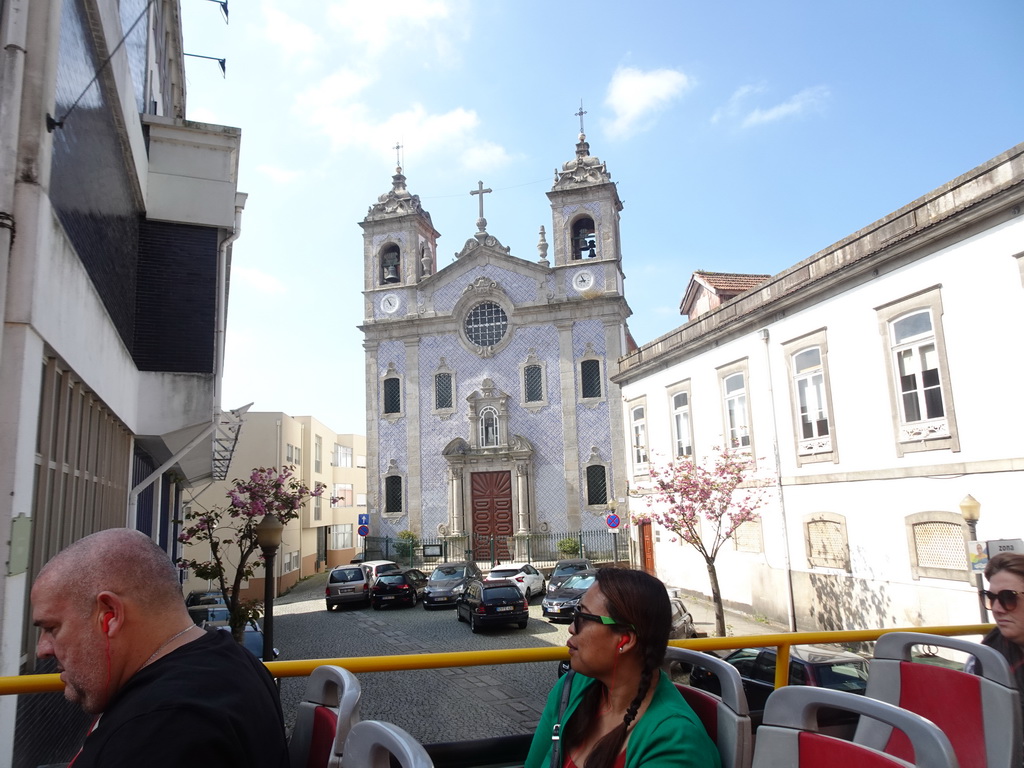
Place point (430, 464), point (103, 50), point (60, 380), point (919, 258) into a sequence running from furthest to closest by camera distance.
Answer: point (430, 464), point (919, 258), point (103, 50), point (60, 380)

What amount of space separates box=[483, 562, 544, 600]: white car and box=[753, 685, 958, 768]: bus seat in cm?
2213

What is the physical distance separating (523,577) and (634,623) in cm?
2295

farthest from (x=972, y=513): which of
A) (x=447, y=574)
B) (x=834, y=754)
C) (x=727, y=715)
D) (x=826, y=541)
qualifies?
(x=447, y=574)

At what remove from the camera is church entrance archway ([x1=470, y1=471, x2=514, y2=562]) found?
34000 mm

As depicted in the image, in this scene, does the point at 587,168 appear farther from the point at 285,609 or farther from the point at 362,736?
the point at 362,736

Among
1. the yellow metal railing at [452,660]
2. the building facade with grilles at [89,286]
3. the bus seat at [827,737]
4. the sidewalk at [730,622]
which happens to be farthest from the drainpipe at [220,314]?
the sidewalk at [730,622]

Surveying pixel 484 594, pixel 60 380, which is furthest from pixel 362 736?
pixel 484 594

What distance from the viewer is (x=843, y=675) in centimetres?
762

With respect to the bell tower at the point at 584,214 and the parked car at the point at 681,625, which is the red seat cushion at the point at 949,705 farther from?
the bell tower at the point at 584,214

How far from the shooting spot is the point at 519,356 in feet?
117

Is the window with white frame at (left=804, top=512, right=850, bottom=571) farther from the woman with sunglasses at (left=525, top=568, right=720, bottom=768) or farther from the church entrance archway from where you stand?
the church entrance archway

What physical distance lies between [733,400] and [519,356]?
56.3ft

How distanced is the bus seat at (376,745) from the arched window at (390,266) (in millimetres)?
37148

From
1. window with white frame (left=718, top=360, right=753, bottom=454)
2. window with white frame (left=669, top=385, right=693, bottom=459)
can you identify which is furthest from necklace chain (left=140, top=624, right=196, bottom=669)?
window with white frame (left=669, top=385, right=693, bottom=459)
